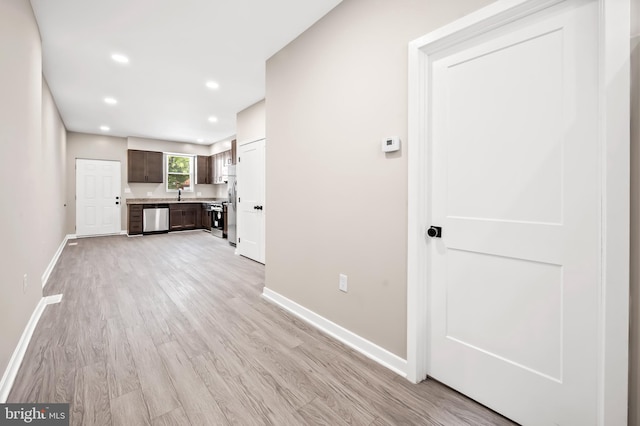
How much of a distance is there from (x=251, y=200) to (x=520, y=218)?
3.94 m

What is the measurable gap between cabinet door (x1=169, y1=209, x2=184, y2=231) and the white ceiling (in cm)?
319

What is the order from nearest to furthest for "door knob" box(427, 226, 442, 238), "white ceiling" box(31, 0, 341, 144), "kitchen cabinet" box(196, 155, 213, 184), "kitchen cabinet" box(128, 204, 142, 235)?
"door knob" box(427, 226, 442, 238) → "white ceiling" box(31, 0, 341, 144) → "kitchen cabinet" box(128, 204, 142, 235) → "kitchen cabinet" box(196, 155, 213, 184)

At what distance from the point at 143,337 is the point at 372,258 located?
189 cm

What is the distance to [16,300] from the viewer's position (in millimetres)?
1873

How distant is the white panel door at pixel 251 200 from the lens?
14.4ft

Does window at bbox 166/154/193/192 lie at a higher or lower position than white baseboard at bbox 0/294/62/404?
higher

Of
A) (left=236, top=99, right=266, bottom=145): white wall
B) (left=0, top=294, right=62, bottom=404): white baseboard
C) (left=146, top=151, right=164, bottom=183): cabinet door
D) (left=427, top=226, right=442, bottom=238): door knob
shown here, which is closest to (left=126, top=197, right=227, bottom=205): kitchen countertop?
(left=146, top=151, right=164, bottom=183): cabinet door

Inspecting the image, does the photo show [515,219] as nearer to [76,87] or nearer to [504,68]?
[504,68]

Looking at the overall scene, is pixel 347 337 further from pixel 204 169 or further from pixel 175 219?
pixel 204 169

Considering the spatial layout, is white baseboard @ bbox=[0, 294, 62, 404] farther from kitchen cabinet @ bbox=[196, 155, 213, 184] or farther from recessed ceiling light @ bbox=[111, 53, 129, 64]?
kitchen cabinet @ bbox=[196, 155, 213, 184]

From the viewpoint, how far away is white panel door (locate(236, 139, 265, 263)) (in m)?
4.40

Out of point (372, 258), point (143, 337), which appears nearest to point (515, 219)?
point (372, 258)

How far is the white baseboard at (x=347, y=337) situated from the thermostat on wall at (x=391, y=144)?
4.38ft
